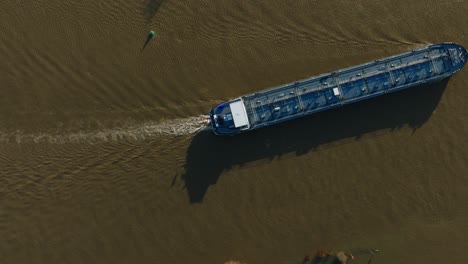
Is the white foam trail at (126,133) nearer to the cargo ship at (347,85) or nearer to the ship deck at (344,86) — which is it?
the cargo ship at (347,85)

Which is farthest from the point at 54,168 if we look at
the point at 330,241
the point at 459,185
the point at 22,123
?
the point at 459,185

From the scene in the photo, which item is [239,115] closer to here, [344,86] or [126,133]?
[344,86]

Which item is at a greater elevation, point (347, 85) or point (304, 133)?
point (347, 85)

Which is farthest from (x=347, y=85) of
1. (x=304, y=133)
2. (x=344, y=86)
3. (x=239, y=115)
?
(x=239, y=115)

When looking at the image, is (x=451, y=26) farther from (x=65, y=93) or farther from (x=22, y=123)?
(x=22, y=123)

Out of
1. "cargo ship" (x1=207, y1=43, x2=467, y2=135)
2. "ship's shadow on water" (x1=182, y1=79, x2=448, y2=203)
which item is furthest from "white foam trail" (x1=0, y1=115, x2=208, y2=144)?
"cargo ship" (x1=207, y1=43, x2=467, y2=135)
